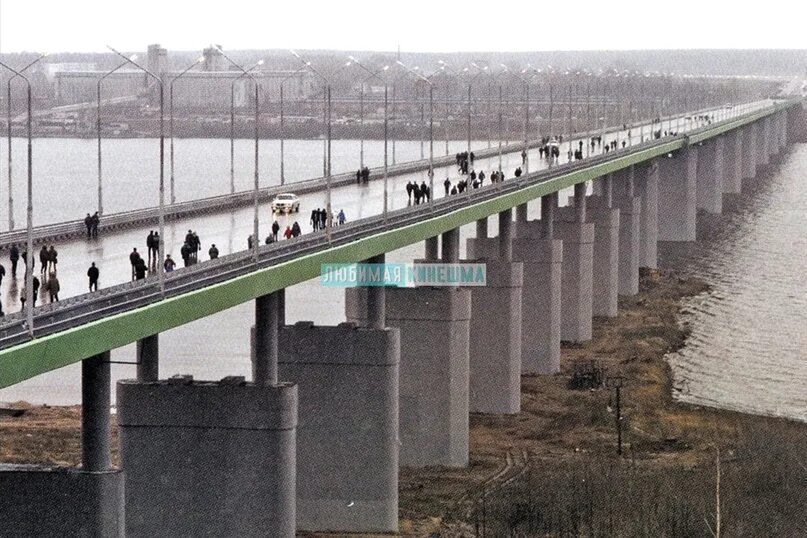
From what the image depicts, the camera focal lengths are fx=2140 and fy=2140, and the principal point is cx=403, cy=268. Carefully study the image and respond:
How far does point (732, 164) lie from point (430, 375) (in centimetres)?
11156

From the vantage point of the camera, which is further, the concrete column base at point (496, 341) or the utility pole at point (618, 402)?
A: the concrete column base at point (496, 341)

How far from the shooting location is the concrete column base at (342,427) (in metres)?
45.6

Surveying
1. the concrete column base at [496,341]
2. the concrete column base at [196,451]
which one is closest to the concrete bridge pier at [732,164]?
the concrete column base at [496,341]

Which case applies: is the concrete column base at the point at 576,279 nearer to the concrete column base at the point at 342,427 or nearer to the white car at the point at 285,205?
the white car at the point at 285,205

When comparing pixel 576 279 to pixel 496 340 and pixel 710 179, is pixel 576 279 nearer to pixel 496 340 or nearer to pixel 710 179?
pixel 496 340

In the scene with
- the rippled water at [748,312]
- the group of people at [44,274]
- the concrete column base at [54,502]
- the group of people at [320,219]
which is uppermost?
the group of people at [44,274]

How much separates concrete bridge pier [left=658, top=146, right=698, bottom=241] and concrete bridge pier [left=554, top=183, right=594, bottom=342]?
3985 centimetres

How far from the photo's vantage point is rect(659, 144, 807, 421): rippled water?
68.6m

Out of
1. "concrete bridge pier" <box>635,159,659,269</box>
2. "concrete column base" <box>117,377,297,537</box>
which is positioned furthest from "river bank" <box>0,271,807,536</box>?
"concrete bridge pier" <box>635,159,659,269</box>

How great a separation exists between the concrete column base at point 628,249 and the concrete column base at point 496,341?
30.0 meters

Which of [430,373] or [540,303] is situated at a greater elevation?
[430,373]

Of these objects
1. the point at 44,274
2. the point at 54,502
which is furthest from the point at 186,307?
the point at 54,502

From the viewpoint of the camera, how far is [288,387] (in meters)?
38.6

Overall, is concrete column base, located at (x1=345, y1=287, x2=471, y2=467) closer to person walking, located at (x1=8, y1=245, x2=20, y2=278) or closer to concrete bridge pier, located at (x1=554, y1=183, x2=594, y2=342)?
person walking, located at (x1=8, y1=245, x2=20, y2=278)
